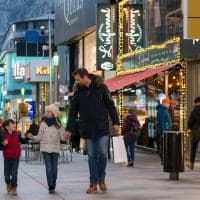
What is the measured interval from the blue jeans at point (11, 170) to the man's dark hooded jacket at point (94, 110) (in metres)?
1.40

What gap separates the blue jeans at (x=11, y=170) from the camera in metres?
11.8

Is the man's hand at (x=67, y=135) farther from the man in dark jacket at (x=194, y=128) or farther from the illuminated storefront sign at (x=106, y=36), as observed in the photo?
the illuminated storefront sign at (x=106, y=36)

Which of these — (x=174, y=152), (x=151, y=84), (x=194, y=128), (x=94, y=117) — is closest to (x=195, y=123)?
(x=194, y=128)

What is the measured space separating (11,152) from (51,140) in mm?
733

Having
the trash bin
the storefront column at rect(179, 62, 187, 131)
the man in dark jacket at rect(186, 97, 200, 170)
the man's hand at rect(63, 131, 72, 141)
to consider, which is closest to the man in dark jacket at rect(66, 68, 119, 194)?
the man's hand at rect(63, 131, 72, 141)

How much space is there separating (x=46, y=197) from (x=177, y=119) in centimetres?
1048

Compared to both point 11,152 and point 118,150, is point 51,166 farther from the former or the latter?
point 118,150

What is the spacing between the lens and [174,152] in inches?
519

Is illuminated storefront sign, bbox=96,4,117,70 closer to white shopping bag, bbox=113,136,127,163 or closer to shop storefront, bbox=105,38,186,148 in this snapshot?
shop storefront, bbox=105,38,186,148

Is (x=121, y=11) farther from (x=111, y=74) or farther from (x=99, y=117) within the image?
(x=99, y=117)

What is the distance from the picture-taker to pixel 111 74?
33.0 meters

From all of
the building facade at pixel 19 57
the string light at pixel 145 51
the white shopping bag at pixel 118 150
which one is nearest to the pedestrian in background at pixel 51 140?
the white shopping bag at pixel 118 150

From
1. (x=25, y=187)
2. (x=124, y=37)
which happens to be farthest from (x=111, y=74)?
(x=25, y=187)

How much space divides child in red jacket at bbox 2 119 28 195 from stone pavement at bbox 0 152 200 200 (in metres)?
0.27
